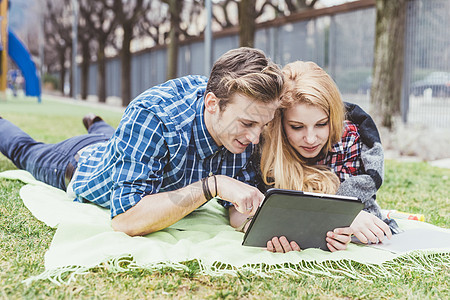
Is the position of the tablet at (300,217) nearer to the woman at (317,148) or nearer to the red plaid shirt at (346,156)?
the woman at (317,148)

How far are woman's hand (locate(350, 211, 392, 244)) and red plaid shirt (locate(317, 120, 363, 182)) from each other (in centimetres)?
31

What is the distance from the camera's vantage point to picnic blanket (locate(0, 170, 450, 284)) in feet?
6.48

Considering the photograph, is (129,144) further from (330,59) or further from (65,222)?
(330,59)

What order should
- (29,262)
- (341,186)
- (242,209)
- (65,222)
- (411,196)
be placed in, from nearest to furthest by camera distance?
(29,262) < (242,209) < (65,222) < (341,186) < (411,196)

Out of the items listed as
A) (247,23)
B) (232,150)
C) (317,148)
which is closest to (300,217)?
(232,150)

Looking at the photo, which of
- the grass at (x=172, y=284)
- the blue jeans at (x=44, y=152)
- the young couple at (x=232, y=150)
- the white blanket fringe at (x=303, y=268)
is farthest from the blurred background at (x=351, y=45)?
the blue jeans at (x=44, y=152)

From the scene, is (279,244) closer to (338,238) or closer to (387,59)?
(338,238)

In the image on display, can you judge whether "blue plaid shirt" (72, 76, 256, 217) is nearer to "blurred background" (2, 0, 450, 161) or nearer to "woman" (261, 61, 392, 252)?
"woman" (261, 61, 392, 252)

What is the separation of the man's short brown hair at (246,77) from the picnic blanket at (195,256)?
68cm

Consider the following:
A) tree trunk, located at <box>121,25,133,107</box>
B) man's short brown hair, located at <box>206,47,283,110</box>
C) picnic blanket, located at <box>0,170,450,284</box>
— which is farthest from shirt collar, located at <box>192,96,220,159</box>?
tree trunk, located at <box>121,25,133,107</box>

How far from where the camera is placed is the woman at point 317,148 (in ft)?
8.21

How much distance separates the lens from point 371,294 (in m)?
1.86

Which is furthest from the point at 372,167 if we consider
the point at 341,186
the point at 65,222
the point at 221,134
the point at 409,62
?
the point at 409,62

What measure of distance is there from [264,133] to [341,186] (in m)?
0.51
